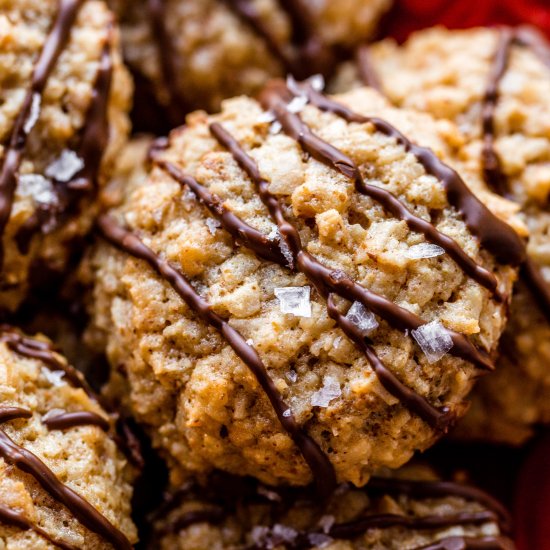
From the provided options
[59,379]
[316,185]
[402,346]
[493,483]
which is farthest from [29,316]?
[493,483]

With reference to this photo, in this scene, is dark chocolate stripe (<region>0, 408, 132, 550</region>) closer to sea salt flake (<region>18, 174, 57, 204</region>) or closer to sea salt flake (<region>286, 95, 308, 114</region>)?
sea salt flake (<region>18, 174, 57, 204</region>)

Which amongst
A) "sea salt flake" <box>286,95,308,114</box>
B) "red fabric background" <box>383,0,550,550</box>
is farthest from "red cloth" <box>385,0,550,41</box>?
"sea salt flake" <box>286,95,308,114</box>

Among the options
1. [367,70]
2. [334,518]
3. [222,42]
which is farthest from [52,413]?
[367,70]

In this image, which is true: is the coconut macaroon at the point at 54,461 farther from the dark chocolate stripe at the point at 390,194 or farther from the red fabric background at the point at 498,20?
the red fabric background at the point at 498,20

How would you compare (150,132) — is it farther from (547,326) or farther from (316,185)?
(547,326)

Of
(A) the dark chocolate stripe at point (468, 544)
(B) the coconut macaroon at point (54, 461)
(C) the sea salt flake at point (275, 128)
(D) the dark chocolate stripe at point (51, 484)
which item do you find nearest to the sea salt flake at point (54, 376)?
(B) the coconut macaroon at point (54, 461)
